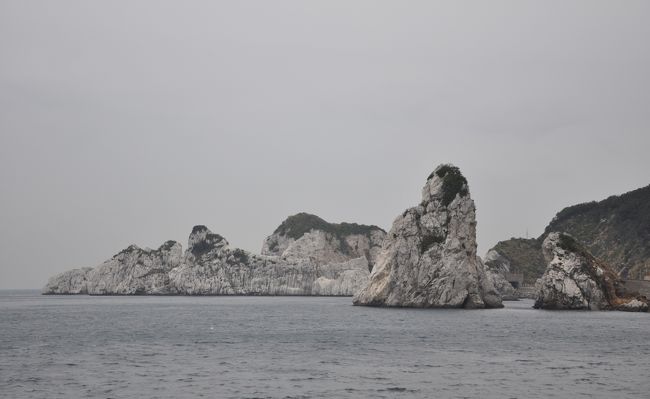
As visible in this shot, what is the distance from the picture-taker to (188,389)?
4262 centimetres

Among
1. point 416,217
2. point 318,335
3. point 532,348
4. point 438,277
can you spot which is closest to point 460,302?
point 438,277

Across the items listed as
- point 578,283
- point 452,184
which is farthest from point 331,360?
point 578,283

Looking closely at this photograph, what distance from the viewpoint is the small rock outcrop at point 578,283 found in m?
124

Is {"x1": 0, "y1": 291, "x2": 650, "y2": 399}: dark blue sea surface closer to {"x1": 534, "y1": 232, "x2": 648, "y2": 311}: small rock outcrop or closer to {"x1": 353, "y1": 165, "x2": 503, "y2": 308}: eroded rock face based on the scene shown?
{"x1": 534, "y1": 232, "x2": 648, "y2": 311}: small rock outcrop

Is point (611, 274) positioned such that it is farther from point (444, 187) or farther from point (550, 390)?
point (550, 390)

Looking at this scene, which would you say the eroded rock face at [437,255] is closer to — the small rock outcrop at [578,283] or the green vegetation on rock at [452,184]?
the green vegetation on rock at [452,184]

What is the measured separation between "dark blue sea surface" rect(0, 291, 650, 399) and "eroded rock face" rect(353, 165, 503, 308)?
98.6ft

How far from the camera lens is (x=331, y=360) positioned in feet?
184

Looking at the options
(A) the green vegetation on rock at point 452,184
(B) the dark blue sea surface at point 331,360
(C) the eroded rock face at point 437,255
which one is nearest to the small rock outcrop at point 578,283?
(C) the eroded rock face at point 437,255

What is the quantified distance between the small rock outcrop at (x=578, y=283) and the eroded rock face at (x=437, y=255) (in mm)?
11901

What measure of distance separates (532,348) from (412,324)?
28269 mm

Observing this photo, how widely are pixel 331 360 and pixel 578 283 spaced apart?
8383 centimetres

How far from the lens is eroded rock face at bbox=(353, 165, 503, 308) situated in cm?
12288

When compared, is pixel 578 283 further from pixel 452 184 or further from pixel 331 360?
pixel 331 360
